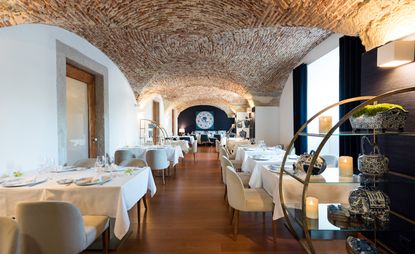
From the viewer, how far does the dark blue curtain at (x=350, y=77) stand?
3556 millimetres

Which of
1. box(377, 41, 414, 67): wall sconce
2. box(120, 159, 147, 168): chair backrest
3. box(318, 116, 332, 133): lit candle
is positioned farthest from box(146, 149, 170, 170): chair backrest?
box(377, 41, 414, 67): wall sconce

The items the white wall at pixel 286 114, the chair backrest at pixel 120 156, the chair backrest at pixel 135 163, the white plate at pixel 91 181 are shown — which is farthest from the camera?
the white wall at pixel 286 114

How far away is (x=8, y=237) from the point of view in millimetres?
1432

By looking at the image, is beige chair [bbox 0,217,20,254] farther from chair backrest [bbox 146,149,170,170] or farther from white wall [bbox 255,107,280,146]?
white wall [bbox 255,107,280,146]

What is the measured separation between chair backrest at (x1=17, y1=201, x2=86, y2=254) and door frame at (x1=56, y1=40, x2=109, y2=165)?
237 centimetres

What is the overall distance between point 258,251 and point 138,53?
4.54 meters

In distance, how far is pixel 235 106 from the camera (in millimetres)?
15211

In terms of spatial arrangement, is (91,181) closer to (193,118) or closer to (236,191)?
(236,191)

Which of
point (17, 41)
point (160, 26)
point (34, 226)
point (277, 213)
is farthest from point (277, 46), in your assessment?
point (34, 226)

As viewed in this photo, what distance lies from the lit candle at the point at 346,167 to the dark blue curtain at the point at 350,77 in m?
1.76

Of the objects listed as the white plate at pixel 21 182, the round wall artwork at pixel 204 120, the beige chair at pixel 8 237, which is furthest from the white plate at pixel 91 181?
the round wall artwork at pixel 204 120

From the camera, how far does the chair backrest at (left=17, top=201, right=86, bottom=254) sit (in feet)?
6.05

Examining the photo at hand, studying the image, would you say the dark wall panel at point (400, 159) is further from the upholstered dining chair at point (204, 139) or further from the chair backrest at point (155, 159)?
the upholstered dining chair at point (204, 139)

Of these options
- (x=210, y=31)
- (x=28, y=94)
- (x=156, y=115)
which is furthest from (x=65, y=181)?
(x=156, y=115)
